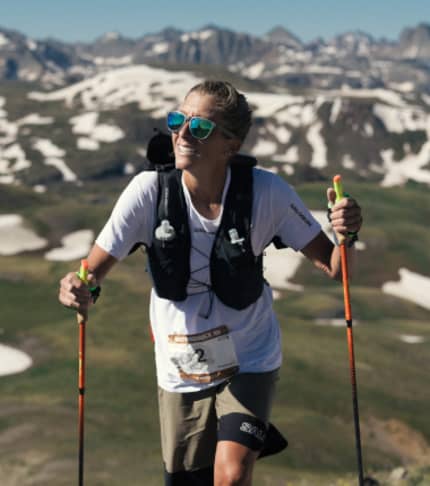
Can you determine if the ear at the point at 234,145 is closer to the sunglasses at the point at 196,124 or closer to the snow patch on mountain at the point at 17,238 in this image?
the sunglasses at the point at 196,124

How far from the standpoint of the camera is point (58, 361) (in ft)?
135

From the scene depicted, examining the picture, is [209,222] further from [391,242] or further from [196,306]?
[391,242]

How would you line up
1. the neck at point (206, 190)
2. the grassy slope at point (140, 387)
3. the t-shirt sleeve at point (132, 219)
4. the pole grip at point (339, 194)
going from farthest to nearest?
the grassy slope at point (140, 387) < the pole grip at point (339, 194) < the neck at point (206, 190) < the t-shirt sleeve at point (132, 219)

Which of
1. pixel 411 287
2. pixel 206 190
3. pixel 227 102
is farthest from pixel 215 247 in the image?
pixel 411 287

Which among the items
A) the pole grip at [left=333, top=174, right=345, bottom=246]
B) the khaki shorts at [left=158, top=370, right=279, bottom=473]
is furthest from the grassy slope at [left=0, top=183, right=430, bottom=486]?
the pole grip at [left=333, top=174, right=345, bottom=246]

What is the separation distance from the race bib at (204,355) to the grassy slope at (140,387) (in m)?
7.98

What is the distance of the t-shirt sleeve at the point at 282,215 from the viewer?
25.3 ft

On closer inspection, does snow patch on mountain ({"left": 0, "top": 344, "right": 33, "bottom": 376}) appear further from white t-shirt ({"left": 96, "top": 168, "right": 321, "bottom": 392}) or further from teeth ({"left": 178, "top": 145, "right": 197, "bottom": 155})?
teeth ({"left": 178, "top": 145, "right": 197, "bottom": 155})

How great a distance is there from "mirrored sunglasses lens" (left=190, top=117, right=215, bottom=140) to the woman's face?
5 cm

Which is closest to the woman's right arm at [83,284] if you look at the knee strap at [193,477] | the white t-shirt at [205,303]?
the white t-shirt at [205,303]

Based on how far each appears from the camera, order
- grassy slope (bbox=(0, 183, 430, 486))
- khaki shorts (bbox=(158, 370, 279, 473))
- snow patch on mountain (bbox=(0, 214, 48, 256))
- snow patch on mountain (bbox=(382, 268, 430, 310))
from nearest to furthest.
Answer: khaki shorts (bbox=(158, 370, 279, 473)) → grassy slope (bbox=(0, 183, 430, 486)) → snow patch on mountain (bbox=(0, 214, 48, 256)) → snow patch on mountain (bbox=(382, 268, 430, 310))

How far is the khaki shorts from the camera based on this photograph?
7681mm

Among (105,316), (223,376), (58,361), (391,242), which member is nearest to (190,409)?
(223,376)

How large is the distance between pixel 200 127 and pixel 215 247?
1.24 meters
